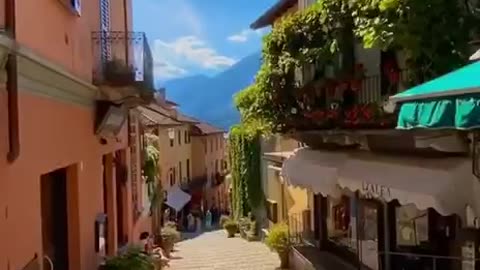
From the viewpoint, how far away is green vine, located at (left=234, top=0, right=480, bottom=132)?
8.84 metres

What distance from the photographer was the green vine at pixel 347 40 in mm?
8844

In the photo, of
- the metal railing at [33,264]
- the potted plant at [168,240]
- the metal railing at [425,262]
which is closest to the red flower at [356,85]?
the metal railing at [425,262]

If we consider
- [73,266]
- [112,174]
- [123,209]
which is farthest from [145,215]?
[73,266]

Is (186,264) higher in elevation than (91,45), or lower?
lower

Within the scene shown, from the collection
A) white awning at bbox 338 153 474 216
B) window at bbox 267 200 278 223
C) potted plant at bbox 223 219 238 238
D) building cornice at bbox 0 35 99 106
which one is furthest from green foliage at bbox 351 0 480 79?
potted plant at bbox 223 219 238 238

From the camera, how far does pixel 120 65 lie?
12445 mm

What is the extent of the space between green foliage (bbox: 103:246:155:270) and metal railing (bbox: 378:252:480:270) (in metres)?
4.10

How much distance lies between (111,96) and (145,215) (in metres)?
11.1

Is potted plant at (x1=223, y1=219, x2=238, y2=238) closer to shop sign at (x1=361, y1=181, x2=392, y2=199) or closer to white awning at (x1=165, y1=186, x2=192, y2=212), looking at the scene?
white awning at (x1=165, y1=186, x2=192, y2=212)

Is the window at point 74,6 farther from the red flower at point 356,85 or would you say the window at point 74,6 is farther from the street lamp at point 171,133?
the street lamp at point 171,133

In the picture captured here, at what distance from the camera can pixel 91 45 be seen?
40.0 ft

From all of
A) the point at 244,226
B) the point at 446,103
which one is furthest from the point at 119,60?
the point at 244,226

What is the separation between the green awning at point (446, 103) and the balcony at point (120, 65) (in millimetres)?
6691

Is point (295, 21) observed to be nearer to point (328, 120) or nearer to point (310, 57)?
point (310, 57)
